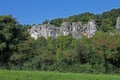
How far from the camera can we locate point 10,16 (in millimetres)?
40938

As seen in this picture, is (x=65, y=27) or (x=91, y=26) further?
(x=65, y=27)

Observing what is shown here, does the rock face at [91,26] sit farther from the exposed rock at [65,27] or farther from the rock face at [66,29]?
the exposed rock at [65,27]

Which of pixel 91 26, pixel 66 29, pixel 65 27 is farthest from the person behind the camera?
pixel 66 29

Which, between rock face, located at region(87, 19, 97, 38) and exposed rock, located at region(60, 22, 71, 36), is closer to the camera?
rock face, located at region(87, 19, 97, 38)

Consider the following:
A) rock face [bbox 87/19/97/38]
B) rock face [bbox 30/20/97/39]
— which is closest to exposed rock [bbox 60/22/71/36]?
rock face [bbox 30/20/97/39]

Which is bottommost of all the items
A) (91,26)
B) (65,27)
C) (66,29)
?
(91,26)

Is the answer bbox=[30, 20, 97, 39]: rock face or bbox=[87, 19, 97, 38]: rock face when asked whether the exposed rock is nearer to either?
bbox=[30, 20, 97, 39]: rock face

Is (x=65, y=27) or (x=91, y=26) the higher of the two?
(x=65, y=27)

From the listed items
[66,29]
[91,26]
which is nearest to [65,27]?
[66,29]

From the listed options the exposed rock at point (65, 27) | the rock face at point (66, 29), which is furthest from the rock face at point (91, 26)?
the exposed rock at point (65, 27)

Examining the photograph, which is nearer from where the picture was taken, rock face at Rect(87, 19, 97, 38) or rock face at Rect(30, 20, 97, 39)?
rock face at Rect(87, 19, 97, 38)

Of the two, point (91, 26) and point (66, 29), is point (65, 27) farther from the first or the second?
point (91, 26)

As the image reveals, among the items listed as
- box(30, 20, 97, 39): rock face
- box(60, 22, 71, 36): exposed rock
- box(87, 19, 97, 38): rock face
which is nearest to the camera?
box(87, 19, 97, 38): rock face

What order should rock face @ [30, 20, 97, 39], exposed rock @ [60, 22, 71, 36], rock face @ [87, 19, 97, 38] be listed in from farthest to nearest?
exposed rock @ [60, 22, 71, 36]
rock face @ [30, 20, 97, 39]
rock face @ [87, 19, 97, 38]
